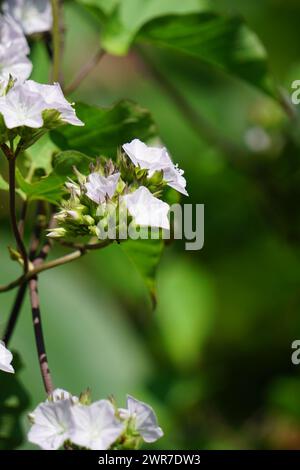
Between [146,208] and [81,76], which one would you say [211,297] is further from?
[146,208]

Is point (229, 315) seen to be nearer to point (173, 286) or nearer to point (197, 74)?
point (173, 286)

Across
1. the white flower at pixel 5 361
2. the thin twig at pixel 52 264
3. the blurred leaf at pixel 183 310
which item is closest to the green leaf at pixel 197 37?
the thin twig at pixel 52 264

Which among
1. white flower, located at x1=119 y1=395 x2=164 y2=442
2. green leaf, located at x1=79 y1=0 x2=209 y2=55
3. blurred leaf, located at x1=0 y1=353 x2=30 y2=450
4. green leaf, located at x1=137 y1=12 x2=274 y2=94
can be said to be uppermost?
green leaf, located at x1=79 y1=0 x2=209 y2=55

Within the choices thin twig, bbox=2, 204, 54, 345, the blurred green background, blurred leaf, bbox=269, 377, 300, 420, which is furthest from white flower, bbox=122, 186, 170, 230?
blurred leaf, bbox=269, 377, 300, 420

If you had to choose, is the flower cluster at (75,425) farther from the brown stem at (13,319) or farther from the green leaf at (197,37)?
the green leaf at (197,37)

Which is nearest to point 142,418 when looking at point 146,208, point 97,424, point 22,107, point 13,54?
point 97,424

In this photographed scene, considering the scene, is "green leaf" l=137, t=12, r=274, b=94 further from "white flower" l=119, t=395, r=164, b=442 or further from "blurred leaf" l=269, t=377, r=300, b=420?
"blurred leaf" l=269, t=377, r=300, b=420
